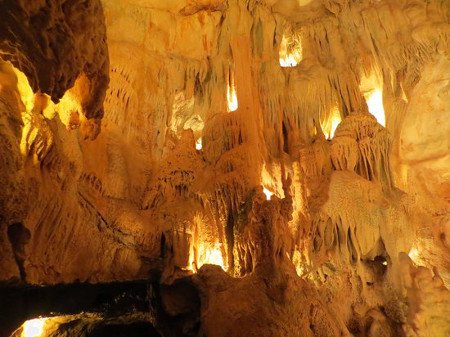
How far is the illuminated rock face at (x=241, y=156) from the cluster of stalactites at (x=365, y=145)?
3 cm

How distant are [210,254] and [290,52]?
273 inches

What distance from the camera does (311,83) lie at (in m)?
9.38

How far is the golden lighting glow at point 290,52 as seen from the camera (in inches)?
422

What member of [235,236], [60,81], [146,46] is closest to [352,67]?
[146,46]

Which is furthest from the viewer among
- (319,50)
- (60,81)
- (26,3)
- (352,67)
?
(319,50)

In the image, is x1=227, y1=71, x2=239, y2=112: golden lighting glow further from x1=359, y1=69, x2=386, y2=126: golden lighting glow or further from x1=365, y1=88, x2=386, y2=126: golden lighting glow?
x1=365, y1=88, x2=386, y2=126: golden lighting glow

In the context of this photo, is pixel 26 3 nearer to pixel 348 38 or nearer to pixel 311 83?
pixel 311 83

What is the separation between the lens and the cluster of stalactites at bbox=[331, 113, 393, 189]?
314 inches

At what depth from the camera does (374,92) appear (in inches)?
371

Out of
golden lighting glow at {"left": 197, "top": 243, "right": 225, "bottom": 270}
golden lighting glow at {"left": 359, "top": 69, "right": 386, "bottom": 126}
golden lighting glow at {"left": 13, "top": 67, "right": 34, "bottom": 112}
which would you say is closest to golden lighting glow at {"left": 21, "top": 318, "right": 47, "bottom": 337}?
golden lighting glow at {"left": 197, "top": 243, "right": 225, "bottom": 270}

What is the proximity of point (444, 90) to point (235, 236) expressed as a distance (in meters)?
7.34

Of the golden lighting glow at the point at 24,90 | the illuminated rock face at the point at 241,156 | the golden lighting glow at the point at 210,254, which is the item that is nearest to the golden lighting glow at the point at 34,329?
the illuminated rock face at the point at 241,156

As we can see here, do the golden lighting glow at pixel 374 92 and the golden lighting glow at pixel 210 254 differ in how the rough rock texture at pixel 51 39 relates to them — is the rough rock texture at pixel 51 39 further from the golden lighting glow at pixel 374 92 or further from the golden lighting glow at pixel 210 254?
the golden lighting glow at pixel 374 92

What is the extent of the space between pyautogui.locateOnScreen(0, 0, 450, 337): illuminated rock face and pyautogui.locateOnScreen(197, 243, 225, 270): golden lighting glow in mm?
36
